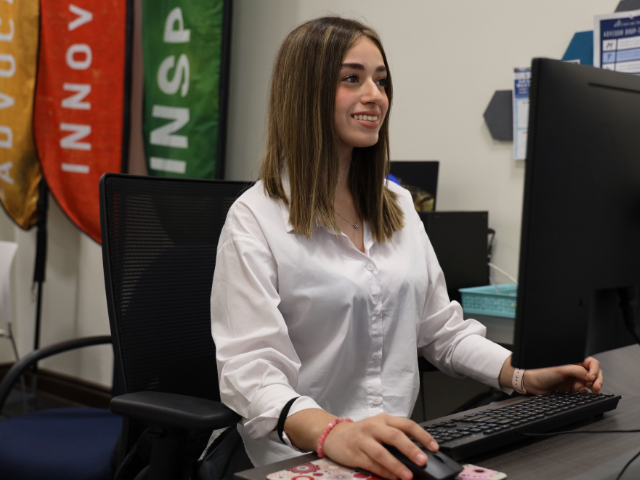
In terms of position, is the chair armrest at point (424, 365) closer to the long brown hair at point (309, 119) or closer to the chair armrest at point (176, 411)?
the long brown hair at point (309, 119)

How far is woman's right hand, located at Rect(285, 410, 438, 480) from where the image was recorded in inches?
26.2

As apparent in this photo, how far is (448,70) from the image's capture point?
216 centimetres

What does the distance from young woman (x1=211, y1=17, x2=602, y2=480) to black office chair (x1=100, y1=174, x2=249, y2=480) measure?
19 centimetres

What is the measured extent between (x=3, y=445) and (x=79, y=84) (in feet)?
5.75

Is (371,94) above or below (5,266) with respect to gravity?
above

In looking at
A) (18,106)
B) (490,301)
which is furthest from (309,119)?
(18,106)

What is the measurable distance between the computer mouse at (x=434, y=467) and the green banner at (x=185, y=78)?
6.77ft

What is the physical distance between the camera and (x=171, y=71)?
2637 mm

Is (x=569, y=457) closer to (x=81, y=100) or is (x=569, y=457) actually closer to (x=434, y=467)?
(x=434, y=467)

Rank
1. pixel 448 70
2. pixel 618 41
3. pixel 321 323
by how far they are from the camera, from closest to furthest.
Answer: pixel 321 323 → pixel 618 41 → pixel 448 70

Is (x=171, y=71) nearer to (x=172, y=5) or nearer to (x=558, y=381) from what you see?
(x=172, y=5)

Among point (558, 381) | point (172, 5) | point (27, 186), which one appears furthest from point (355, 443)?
point (27, 186)

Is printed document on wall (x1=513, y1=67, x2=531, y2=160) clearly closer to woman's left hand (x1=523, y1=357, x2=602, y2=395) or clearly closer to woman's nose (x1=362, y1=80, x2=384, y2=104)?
woman's nose (x1=362, y1=80, x2=384, y2=104)

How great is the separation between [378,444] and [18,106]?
109 inches
